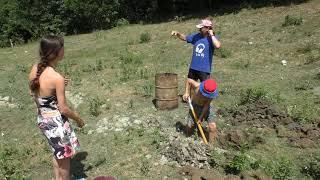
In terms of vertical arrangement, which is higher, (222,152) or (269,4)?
(269,4)

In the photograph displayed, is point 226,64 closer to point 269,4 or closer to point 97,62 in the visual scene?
point 97,62

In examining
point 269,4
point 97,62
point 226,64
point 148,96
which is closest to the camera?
point 148,96

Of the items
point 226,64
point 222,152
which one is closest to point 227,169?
point 222,152

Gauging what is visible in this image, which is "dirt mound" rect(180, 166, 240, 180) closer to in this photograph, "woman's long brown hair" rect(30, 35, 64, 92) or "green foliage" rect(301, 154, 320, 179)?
"green foliage" rect(301, 154, 320, 179)

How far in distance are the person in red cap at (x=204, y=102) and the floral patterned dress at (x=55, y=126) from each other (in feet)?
6.14

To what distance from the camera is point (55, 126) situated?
464 cm

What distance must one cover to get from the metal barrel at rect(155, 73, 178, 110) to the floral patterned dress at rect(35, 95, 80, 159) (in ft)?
9.97

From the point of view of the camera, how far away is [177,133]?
6.61 m

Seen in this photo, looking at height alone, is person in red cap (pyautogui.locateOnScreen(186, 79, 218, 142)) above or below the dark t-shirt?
below

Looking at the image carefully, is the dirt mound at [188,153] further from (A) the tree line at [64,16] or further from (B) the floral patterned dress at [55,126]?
(A) the tree line at [64,16]

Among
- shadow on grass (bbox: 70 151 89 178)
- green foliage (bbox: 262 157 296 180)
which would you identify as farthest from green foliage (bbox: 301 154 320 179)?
shadow on grass (bbox: 70 151 89 178)

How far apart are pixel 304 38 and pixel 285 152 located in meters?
6.94

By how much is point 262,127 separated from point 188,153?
155 centimetres

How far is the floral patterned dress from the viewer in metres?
4.59
